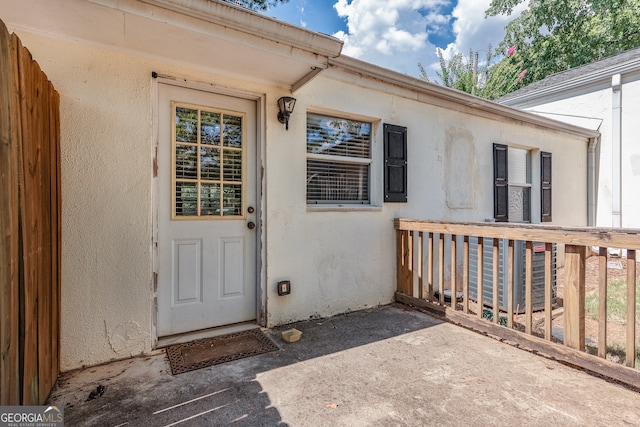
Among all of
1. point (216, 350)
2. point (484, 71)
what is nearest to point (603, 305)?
point (216, 350)

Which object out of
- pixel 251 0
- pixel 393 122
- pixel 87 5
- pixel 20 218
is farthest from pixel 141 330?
pixel 251 0

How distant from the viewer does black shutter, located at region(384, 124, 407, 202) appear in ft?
11.6

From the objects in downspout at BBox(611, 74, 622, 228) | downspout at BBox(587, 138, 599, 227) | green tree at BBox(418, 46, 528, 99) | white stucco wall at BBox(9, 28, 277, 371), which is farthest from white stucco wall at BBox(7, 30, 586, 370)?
green tree at BBox(418, 46, 528, 99)

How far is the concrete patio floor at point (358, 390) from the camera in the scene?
1.59m

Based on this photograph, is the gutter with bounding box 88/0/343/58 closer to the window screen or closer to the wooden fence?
the wooden fence

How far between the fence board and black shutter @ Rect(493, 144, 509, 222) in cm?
517

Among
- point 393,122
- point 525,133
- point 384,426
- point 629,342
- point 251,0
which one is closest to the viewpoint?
point 384,426

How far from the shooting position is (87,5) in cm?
174

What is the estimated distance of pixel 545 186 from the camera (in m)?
5.30

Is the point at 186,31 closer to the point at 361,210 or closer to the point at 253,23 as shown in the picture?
the point at 253,23

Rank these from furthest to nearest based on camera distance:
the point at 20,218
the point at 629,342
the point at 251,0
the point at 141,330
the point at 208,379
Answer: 1. the point at 251,0
2. the point at 141,330
3. the point at 208,379
4. the point at 629,342
5. the point at 20,218

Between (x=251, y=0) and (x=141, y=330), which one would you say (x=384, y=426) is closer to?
(x=141, y=330)

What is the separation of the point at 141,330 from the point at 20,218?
4.43 feet

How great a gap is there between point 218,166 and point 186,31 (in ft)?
3.57
